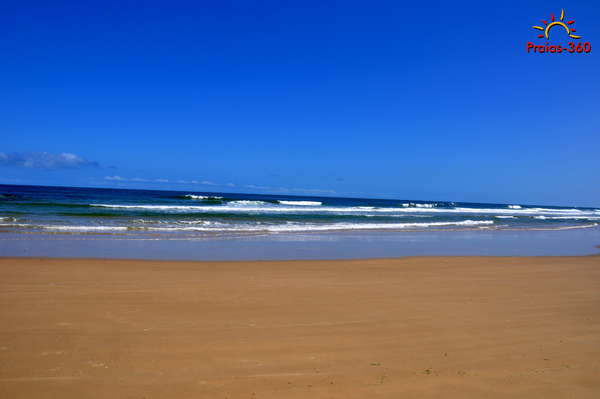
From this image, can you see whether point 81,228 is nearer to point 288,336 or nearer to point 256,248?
point 256,248

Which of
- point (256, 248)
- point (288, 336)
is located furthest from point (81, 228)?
point (288, 336)

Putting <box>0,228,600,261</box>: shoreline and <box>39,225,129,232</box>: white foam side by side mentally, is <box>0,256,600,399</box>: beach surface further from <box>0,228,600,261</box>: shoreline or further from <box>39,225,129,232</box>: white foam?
<box>39,225,129,232</box>: white foam

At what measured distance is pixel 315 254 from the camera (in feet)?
39.0

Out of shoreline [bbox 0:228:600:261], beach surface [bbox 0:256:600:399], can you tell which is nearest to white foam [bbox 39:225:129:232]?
shoreline [bbox 0:228:600:261]

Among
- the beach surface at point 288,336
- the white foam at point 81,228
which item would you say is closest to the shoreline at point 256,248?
the white foam at point 81,228

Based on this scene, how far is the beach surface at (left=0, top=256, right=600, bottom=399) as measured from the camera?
342cm

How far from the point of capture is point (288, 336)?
4512 mm

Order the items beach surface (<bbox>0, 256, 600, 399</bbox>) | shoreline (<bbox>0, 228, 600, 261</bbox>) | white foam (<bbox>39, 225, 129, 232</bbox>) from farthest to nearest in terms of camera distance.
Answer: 1. white foam (<bbox>39, 225, 129, 232</bbox>)
2. shoreline (<bbox>0, 228, 600, 261</bbox>)
3. beach surface (<bbox>0, 256, 600, 399</bbox>)

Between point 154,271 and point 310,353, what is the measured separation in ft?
16.9

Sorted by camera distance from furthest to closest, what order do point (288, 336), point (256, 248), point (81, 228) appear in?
point (81, 228)
point (256, 248)
point (288, 336)

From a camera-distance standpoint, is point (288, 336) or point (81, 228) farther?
point (81, 228)

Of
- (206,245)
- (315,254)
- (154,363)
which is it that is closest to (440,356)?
(154,363)

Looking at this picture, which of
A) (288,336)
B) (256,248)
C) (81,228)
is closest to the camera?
(288,336)

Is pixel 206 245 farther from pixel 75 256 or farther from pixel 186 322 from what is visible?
pixel 186 322
